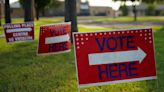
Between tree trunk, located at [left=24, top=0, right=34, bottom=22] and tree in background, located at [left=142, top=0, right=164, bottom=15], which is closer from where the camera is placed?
tree trunk, located at [left=24, top=0, right=34, bottom=22]

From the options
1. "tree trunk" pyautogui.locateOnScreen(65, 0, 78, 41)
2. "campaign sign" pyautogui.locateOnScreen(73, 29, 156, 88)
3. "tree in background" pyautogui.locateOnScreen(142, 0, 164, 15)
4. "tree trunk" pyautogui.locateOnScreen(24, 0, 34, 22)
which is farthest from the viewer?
"tree in background" pyautogui.locateOnScreen(142, 0, 164, 15)

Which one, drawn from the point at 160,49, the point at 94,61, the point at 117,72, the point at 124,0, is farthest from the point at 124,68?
the point at 124,0

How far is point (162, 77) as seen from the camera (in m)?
8.09

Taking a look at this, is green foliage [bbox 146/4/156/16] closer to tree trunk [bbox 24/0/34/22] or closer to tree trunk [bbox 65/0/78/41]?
tree trunk [bbox 24/0/34/22]

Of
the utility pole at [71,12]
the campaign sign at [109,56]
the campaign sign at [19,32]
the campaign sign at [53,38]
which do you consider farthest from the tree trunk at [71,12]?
the campaign sign at [109,56]

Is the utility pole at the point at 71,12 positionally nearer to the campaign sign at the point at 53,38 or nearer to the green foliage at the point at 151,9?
the campaign sign at the point at 53,38

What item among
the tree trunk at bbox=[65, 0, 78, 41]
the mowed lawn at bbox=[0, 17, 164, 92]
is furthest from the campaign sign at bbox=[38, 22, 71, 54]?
the tree trunk at bbox=[65, 0, 78, 41]

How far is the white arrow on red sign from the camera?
590 cm

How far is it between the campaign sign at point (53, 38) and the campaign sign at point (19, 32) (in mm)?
2998

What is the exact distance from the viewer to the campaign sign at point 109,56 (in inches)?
231

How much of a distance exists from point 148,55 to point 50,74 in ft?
10.0

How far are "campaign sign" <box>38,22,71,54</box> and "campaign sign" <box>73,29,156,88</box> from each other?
4.90 meters

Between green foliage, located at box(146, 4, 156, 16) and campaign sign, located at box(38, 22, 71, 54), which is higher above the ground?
campaign sign, located at box(38, 22, 71, 54)

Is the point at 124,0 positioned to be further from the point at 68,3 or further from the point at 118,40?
the point at 118,40
